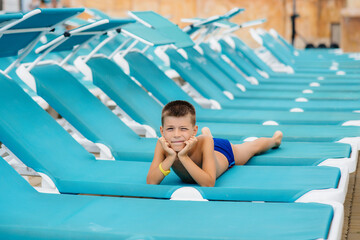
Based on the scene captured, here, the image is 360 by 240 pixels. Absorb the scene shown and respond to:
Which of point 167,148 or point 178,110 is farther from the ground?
point 178,110

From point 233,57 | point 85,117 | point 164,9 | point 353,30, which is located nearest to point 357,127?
point 85,117

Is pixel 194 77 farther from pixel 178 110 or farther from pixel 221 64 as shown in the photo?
pixel 178 110

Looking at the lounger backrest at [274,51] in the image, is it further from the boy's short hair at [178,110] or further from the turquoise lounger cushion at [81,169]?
the boy's short hair at [178,110]

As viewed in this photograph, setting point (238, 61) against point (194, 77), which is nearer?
point (194, 77)

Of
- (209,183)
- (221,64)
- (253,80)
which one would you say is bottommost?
(253,80)

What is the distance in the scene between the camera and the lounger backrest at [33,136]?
9.16 feet

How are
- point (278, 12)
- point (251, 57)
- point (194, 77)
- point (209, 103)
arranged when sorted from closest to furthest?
point (209, 103)
point (194, 77)
point (251, 57)
point (278, 12)

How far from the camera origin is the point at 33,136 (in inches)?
115

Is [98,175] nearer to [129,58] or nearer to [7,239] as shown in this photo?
[7,239]

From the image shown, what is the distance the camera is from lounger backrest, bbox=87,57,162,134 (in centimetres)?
398

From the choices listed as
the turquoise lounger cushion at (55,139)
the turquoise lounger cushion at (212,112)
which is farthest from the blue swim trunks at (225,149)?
the turquoise lounger cushion at (212,112)

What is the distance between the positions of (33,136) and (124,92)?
1.24 m

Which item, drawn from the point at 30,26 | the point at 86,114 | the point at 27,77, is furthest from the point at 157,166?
the point at 27,77

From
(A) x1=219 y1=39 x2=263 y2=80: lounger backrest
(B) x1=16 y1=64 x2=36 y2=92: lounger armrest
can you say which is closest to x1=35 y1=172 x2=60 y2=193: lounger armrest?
(B) x1=16 y1=64 x2=36 y2=92: lounger armrest
